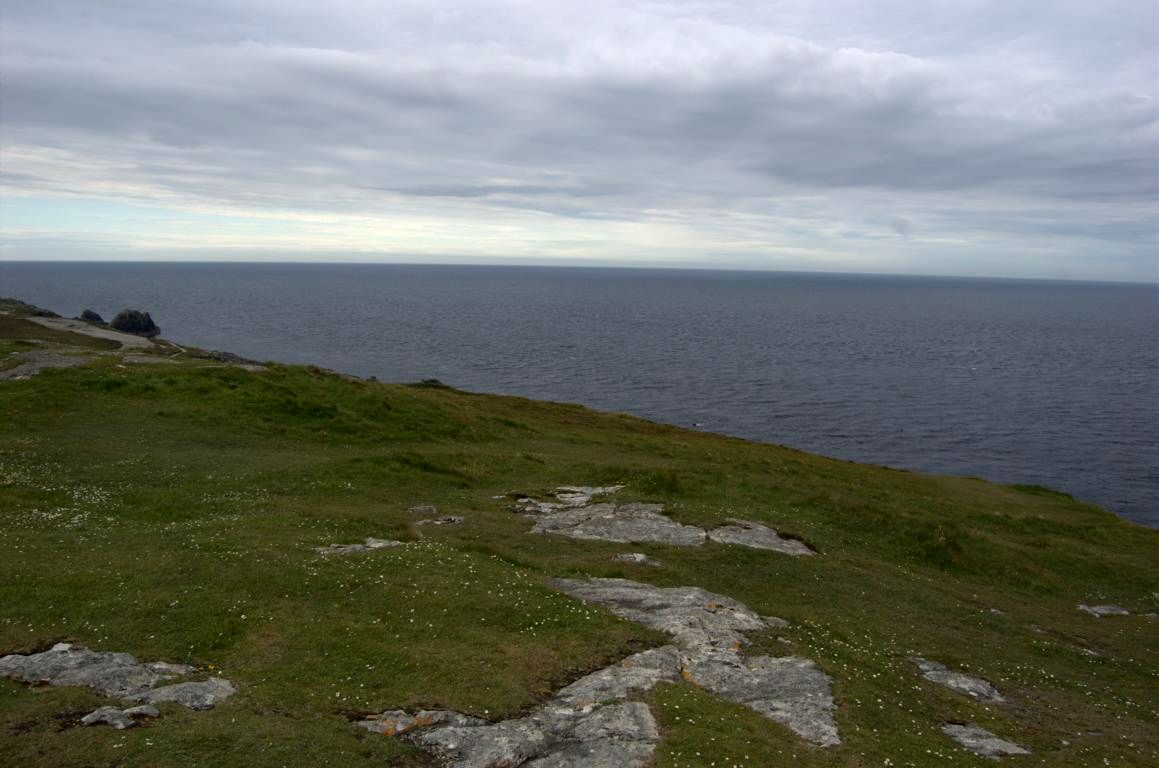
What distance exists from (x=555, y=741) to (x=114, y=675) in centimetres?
1002

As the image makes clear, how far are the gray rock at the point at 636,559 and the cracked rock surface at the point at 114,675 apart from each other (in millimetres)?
14788

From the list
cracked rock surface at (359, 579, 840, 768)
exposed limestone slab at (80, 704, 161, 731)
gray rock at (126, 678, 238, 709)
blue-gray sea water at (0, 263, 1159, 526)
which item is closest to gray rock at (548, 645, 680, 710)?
cracked rock surface at (359, 579, 840, 768)

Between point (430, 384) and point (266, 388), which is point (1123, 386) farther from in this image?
point (266, 388)

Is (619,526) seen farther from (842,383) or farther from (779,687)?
(842,383)

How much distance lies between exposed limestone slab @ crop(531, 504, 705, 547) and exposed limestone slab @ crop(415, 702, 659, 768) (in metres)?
15.0

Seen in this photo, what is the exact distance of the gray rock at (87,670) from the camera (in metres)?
16.5

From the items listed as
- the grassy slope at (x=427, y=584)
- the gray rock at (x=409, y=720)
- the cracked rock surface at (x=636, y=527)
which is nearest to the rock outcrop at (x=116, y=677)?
the grassy slope at (x=427, y=584)

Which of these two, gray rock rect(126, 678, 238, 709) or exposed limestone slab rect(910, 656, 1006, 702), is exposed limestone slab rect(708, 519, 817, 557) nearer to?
exposed limestone slab rect(910, 656, 1006, 702)

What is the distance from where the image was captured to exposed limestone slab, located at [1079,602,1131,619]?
33737 millimetres

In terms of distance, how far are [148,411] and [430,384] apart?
45700mm

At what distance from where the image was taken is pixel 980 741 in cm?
1795

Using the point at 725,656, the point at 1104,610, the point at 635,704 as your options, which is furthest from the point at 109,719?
the point at 1104,610

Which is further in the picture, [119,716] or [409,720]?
[409,720]

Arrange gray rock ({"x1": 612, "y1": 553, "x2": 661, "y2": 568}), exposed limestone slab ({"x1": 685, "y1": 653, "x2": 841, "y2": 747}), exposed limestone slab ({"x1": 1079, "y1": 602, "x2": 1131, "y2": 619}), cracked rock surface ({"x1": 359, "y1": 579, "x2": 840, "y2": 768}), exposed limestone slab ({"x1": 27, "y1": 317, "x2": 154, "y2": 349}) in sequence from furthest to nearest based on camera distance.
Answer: exposed limestone slab ({"x1": 27, "y1": 317, "x2": 154, "y2": 349}) < exposed limestone slab ({"x1": 1079, "y1": 602, "x2": 1131, "y2": 619}) < gray rock ({"x1": 612, "y1": 553, "x2": 661, "y2": 568}) < exposed limestone slab ({"x1": 685, "y1": 653, "x2": 841, "y2": 747}) < cracked rock surface ({"x1": 359, "y1": 579, "x2": 840, "y2": 768})
